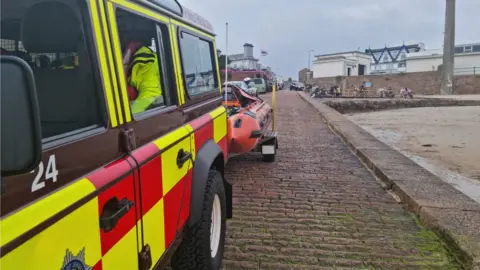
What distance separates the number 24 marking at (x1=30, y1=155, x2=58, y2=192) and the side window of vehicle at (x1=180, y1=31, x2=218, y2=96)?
1671 millimetres

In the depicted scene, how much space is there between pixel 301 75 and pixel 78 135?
9683cm

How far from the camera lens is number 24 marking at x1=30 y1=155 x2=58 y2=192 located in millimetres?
1303

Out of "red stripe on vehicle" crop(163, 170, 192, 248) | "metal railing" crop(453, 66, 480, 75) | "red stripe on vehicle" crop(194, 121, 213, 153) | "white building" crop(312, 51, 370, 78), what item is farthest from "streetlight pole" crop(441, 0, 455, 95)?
"red stripe on vehicle" crop(163, 170, 192, 248)

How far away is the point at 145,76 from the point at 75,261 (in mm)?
1334

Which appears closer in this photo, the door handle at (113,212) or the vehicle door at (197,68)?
the door handle at (113,212)

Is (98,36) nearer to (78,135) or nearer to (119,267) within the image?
(78,135)

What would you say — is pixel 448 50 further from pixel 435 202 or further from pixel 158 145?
pixel 158 145

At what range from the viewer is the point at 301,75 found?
96.3 meters

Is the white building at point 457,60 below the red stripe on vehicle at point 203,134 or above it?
above

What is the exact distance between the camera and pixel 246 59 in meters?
61.4

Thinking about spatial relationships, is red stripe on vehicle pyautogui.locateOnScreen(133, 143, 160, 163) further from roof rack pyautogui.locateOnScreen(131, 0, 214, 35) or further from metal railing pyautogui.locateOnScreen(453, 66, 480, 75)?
metal railing pyautogui.locateOnScreen(453, 66, 480, 75)

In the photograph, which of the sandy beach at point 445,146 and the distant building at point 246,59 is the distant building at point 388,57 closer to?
the distant building at point 246,59

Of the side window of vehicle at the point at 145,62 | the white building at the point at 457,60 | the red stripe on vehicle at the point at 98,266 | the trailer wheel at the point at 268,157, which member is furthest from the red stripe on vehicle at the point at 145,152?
the white building at the point at 457,60

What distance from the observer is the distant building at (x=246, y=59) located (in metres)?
59.5
